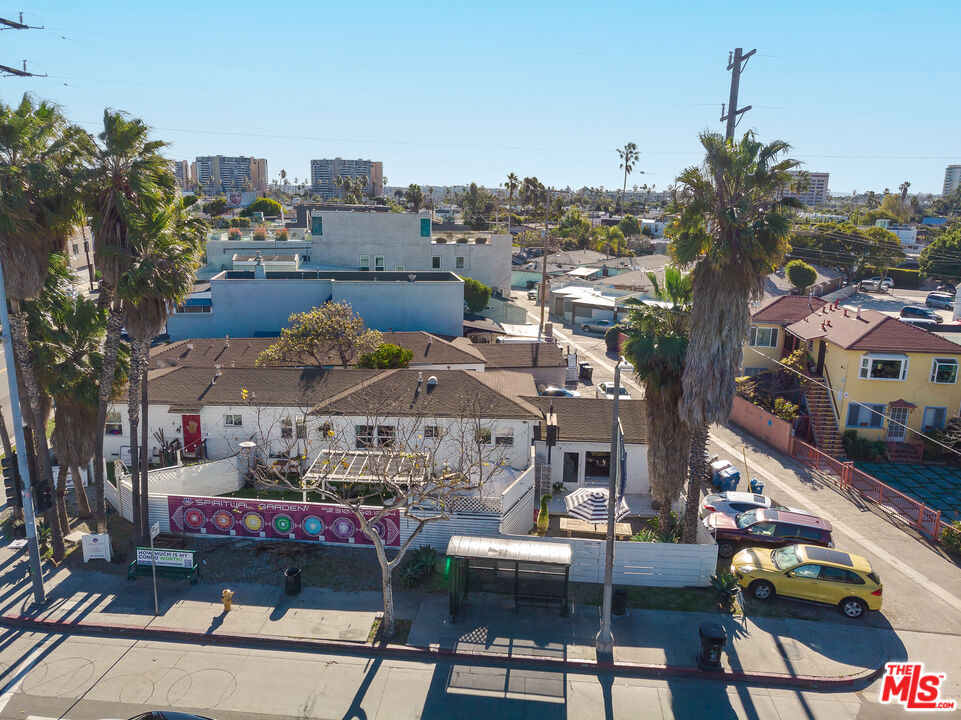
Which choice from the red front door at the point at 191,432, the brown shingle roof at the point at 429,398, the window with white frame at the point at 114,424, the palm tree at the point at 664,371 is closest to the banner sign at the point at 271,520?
the brown shingle roof at the point at 429,398

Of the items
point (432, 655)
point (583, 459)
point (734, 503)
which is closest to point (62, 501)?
point (432, 655)

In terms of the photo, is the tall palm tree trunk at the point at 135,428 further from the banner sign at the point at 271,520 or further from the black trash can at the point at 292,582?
the black trash can at the point at 292,582

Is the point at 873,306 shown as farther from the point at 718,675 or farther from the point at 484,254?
the point at 718,675

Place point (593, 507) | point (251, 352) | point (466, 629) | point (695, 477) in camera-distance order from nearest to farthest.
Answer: point (466, 629) → point (695, 477) → point (593, 507) → point (251, 352)

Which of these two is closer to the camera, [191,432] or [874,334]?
[191,432]

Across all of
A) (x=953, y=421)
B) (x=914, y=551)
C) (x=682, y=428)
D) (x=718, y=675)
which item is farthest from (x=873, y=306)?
(x=718, y=675)

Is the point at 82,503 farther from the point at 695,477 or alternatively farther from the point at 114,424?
the point at 695,477
